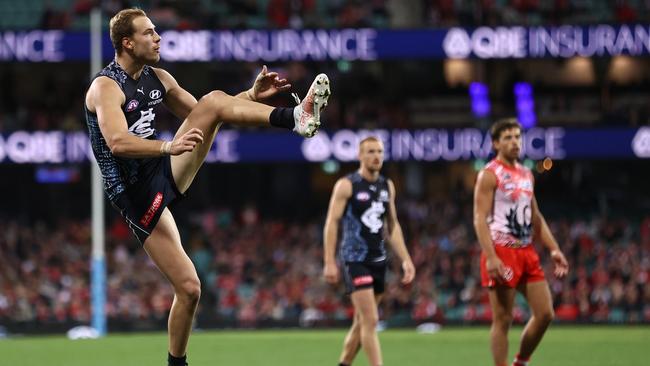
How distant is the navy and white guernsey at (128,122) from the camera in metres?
9.00

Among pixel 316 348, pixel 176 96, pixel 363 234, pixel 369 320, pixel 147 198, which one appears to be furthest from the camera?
pixel 316 348

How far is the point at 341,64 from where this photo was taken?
93.9ft

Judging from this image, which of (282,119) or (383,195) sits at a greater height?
(282,119)

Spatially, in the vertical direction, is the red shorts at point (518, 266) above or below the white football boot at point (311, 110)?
below

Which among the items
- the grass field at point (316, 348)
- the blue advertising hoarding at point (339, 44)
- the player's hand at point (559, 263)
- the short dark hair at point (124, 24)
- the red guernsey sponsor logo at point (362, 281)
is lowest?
the grass field at point (316, 348)

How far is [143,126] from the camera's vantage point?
9102 millimetres

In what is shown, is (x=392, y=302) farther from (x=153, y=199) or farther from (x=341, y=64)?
(x=153, y=199)

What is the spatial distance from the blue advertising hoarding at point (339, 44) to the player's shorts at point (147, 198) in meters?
15.9

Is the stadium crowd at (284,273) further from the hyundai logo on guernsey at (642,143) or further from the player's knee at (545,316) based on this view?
the player's knee at (545,316)

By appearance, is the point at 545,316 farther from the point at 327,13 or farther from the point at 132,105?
the point at 327,13

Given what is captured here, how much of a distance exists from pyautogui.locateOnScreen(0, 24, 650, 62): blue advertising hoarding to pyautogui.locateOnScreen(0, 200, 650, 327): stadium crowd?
13.9 feet

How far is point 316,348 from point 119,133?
9.86 meters

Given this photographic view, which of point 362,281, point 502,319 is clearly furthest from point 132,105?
point 502,319

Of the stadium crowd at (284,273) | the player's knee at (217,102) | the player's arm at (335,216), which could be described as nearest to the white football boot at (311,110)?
the player's knee at (217,102)
